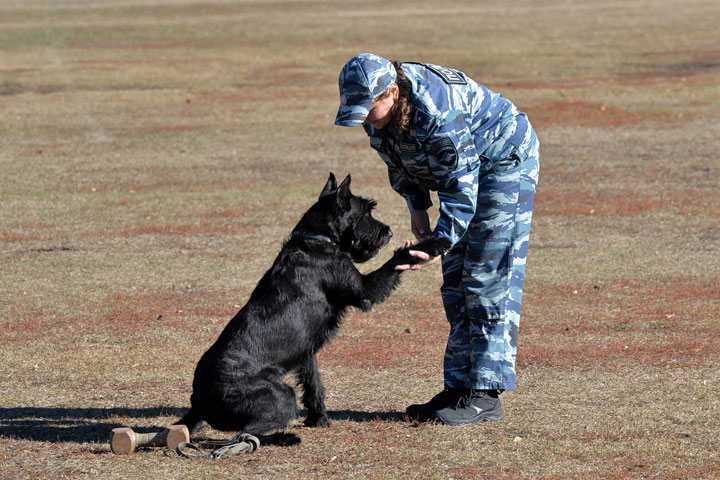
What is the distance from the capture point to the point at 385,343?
723 centimetres

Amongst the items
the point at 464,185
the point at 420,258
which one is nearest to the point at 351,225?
the point at 420,258

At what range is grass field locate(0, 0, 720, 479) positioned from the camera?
5.15m

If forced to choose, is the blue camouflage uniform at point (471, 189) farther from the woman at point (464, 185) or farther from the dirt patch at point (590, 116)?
the dirt patch at point (590, 116)

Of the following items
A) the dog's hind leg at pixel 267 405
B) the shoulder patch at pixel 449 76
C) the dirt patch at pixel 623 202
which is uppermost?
the shoulder patch at pixel 449 76

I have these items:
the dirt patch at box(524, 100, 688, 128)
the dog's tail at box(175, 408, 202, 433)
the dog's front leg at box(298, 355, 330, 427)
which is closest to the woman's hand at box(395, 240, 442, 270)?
the dog's front leg at box(298, 355, 330, 427)

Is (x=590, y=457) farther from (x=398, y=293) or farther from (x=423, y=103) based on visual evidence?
(x=398, y=293)

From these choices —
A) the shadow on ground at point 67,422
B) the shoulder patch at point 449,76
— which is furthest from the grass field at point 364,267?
the shoulder patch at point 449,76

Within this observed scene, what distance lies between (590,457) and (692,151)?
11585mm

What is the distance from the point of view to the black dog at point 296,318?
4.93 metres

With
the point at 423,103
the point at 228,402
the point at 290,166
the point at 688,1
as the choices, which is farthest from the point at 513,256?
the point at 688,1

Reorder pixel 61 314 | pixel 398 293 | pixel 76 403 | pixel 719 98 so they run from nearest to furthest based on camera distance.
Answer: pixel 76 403 → pixel 61 314 → pixel 398 293 → pixel 719 98

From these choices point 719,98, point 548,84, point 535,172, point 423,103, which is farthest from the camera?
point 548,84

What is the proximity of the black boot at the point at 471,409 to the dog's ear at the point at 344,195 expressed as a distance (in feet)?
4.11

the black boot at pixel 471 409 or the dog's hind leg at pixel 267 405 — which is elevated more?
the dog's hind leg at pixel 267 405
